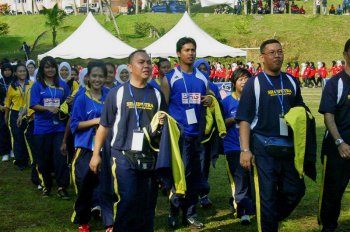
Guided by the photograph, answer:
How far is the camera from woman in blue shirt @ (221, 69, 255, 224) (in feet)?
28.0

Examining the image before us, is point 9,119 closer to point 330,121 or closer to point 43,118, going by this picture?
point 43,118

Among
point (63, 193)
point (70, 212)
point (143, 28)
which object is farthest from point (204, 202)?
point (143, 28)

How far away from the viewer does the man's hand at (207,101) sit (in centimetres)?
819

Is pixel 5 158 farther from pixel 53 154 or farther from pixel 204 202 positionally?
pixel 204 202

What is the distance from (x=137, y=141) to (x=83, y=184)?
202cm

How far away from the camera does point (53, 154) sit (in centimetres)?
1020

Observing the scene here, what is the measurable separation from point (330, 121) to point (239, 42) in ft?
157

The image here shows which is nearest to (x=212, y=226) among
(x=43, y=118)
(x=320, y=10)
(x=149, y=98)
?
(x=149, y=98)

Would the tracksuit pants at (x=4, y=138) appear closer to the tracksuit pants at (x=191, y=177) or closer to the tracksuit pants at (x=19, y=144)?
the tracksuit pants at (x=19, y=144)

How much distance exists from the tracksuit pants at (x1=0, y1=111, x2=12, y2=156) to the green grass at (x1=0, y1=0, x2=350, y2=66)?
37318 millimetres

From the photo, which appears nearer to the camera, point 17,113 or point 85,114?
point 85,114

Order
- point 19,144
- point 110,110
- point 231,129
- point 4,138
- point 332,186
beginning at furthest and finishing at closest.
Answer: point 4,138, point 19,144, point 231,129, point 332,186, point 110,110

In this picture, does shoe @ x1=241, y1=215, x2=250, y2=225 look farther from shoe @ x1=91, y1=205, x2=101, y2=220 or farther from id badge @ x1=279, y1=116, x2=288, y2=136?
id badge @ x1=279, y1=116, x2=288, y2=136

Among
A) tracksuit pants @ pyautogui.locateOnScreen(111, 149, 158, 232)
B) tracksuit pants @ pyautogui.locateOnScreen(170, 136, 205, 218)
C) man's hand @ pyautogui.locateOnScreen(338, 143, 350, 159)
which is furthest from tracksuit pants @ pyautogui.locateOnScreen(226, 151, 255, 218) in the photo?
tracksuit pants @ pyautogui.locateOnScreen(111, 149, 158, 232)
